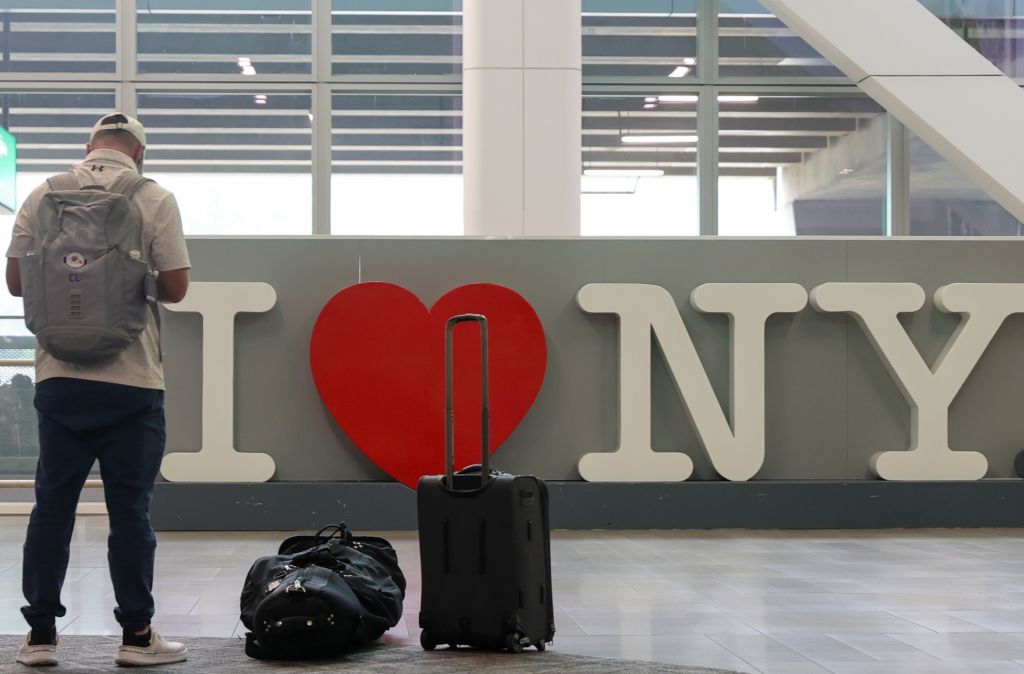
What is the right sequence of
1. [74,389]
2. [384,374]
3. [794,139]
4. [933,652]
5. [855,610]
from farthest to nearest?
[794,139] < [384,374] < [855,610] < [933,652] < [74,389]

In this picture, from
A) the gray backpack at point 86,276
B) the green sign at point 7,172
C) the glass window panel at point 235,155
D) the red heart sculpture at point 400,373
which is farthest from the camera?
the glass window panel at point 235,155

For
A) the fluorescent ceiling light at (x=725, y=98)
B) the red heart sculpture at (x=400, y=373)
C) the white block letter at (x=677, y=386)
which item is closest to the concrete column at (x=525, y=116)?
the white block letter at (x=677, y=386)

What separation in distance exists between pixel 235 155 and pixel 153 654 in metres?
8.24

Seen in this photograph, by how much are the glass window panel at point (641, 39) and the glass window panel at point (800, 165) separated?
612 millimetres

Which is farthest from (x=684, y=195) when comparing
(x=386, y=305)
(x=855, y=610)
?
(x=855, y=610)

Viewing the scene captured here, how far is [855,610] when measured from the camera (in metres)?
5.02

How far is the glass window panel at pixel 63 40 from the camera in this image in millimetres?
11539

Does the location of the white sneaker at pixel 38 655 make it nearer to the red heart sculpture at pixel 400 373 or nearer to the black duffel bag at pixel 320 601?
the black duffel bag at pixel 320 601

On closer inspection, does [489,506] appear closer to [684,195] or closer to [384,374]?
[384,374]

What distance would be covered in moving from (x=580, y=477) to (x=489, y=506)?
12.9ft

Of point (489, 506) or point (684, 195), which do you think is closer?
point (489, 506)

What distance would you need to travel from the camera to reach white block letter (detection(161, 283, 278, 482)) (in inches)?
307

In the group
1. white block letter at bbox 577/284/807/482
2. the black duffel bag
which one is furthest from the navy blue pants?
white block letter at bbox 577/284/807/482

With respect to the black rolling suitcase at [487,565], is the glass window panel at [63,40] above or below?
above
